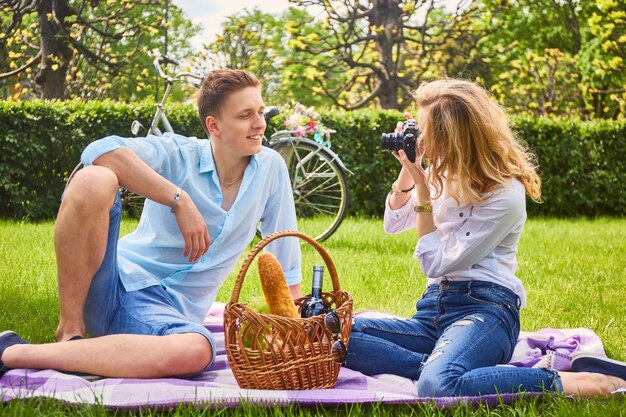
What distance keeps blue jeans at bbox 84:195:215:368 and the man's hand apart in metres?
0.25

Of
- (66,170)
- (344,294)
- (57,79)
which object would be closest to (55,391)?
(344,294)

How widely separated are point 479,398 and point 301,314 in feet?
2.51

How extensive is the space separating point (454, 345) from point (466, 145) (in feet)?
2.72

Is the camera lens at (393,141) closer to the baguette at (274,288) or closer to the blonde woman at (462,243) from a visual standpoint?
the blonde woman at (462,243)

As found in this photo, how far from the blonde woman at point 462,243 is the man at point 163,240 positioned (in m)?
0.57

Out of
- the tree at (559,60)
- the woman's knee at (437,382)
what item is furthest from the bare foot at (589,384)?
the tree at (559,60)

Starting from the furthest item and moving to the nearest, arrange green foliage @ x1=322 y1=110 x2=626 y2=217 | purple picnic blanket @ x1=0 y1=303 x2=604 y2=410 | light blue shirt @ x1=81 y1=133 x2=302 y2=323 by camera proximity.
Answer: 1. green foliage @ x1=322 y1=110 x2=626 y2=217
2. light blue shirt @ x1=81 y1=133 x2=302 y2=323
3. purple picnic blanket @ x1=0 y1=303 x2=604 y2=410

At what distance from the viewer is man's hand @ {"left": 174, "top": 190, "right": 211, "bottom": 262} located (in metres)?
3.09

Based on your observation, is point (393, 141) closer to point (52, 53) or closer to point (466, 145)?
point (466, 145)

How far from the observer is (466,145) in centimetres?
331

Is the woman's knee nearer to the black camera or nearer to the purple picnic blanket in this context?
the purple picnic blanket

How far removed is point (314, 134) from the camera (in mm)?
7012

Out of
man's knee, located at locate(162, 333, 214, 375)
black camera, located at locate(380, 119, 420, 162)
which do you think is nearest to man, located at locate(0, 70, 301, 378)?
man's knee, located at locate(162, 333, 214, 375)

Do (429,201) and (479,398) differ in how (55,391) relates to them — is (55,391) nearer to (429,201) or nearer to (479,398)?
(479,398)
